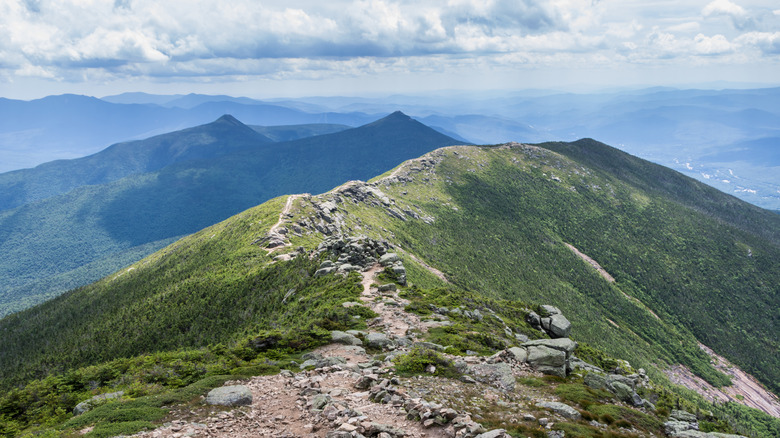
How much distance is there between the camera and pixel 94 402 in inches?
928

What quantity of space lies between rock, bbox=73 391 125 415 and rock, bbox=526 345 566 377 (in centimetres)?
3055

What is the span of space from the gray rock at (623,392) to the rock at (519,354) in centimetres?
655

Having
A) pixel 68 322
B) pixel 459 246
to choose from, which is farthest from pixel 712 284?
pixel 68 322

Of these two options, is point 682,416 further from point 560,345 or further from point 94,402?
point 94,402

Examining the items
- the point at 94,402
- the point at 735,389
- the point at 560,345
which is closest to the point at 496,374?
the point at 560,345

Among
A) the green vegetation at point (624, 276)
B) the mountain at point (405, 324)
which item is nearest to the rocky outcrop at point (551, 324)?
the mountain at point (405, 324)

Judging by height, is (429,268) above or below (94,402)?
below

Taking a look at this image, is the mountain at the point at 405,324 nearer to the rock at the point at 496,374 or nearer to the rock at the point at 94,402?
the rock at the point at 496,374

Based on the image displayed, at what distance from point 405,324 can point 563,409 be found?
64.6ft

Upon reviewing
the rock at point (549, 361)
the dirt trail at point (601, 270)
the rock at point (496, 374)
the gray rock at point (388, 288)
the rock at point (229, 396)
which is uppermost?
the rock at point (229, 396)

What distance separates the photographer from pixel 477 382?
→ 84.0ft

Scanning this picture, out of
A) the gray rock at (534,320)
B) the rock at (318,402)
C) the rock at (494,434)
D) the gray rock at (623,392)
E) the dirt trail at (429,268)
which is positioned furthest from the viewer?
the dirt trail at (429,268)

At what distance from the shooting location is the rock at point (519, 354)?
3081cm

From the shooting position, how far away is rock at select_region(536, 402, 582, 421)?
72.1 ft
